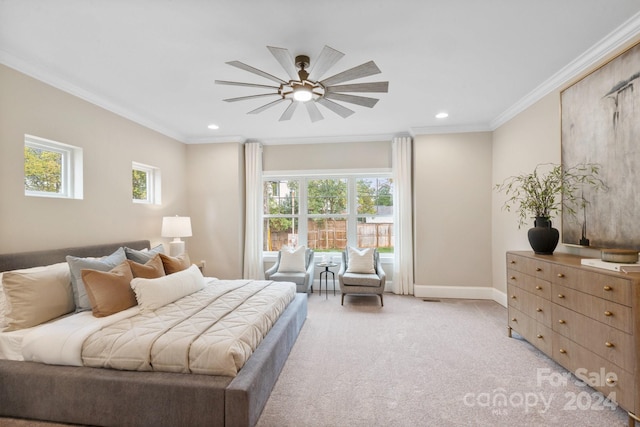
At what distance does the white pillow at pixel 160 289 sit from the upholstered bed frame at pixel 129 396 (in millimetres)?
649

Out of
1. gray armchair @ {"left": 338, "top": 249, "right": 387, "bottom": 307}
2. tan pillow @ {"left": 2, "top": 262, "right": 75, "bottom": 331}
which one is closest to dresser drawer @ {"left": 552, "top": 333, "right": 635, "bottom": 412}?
gray armchair @ {"left": 338, "top": 249, "right": 387, "bottom": 307}

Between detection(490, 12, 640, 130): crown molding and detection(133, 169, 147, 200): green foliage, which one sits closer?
detection(490, 12, 640, 130): crown molding

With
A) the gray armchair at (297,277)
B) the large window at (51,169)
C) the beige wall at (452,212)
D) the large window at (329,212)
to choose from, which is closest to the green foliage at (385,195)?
the large window at (329,212)

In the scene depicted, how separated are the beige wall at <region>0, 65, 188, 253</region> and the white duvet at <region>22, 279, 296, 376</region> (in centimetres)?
115

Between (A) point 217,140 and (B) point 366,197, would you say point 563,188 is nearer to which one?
(B) point 366,197

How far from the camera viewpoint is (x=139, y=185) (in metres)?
4.49

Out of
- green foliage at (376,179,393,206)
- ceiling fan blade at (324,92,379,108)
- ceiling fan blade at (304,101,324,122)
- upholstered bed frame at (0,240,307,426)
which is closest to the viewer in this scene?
upholstered bed frame at (0,240,307,426)

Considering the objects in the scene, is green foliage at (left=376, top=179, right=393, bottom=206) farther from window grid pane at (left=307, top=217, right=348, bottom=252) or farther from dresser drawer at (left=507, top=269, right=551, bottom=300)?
dresser drawer at (left=507, top=269, right=551, bottom=300)

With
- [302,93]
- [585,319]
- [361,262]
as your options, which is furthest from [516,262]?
[302,93]

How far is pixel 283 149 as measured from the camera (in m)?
5.62

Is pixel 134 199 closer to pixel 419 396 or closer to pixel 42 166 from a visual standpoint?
pixel 42 166

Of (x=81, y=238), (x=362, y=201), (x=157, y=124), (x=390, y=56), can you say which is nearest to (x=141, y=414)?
(x=81, y=238)

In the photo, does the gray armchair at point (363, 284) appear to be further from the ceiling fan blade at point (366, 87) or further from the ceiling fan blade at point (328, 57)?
the ceiling fan blade at point (328, 57)

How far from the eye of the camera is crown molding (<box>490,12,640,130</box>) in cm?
227
